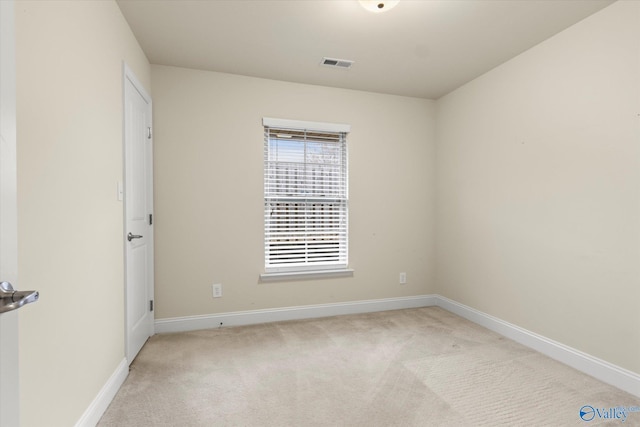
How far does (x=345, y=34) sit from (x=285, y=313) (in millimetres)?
2730

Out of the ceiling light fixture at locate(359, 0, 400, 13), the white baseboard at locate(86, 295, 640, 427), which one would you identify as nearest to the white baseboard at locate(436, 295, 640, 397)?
the white baseboard at locate(86, 295, 640, 427)

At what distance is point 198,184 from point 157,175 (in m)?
0.38

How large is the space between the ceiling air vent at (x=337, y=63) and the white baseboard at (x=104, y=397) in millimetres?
2960

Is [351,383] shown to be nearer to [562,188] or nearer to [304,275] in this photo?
[304,275]

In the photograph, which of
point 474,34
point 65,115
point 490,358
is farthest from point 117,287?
point 474,34

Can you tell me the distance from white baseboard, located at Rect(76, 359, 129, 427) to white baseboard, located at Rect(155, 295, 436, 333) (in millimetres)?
828

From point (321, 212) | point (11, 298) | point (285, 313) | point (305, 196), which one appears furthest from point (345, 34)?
point (285, 313)

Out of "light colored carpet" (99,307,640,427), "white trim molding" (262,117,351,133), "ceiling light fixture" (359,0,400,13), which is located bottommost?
"light colored carpet" (99,307,640,427)

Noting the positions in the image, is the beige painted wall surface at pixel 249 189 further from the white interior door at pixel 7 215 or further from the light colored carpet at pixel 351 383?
the white interior door at pixel 7 215

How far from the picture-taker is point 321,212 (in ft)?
11.8

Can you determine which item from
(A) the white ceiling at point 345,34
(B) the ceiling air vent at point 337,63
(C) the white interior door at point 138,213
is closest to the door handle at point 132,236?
(C) the white interior door at point 138,213

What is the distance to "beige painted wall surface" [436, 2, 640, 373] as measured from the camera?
2119 millimetres

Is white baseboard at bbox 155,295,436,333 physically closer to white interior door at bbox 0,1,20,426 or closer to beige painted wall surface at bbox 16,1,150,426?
beige painted wall surface at bbox 16,1,150,426

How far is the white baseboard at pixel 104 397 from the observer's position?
165cm
